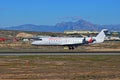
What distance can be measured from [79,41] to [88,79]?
77722mm

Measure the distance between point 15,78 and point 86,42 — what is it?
256 feet

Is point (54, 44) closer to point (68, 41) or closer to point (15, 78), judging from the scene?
point (68, 41)

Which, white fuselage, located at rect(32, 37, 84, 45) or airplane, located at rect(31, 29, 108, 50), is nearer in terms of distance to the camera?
airplane, located at rect(31, 29, 108, 50)

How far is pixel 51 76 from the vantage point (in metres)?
34.2

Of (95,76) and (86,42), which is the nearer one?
(95,76)

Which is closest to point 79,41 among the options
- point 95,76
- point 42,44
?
point 42,44

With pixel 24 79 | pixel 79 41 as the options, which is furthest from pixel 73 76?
pixel 79 41

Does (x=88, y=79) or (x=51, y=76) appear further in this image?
(x=51, y=76)

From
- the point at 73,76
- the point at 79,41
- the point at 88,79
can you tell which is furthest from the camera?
the point at 79,41

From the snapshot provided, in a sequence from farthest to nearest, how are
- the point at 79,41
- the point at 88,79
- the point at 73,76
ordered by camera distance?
the point at 79,41 < the point at 73,76 < the point at 88,79

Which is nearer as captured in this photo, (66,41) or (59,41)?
(66,41)

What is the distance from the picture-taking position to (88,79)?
104 ft

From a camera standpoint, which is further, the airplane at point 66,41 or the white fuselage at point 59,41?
the white fuselage at point 59,41

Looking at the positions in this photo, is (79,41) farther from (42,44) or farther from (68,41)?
(42,44)
